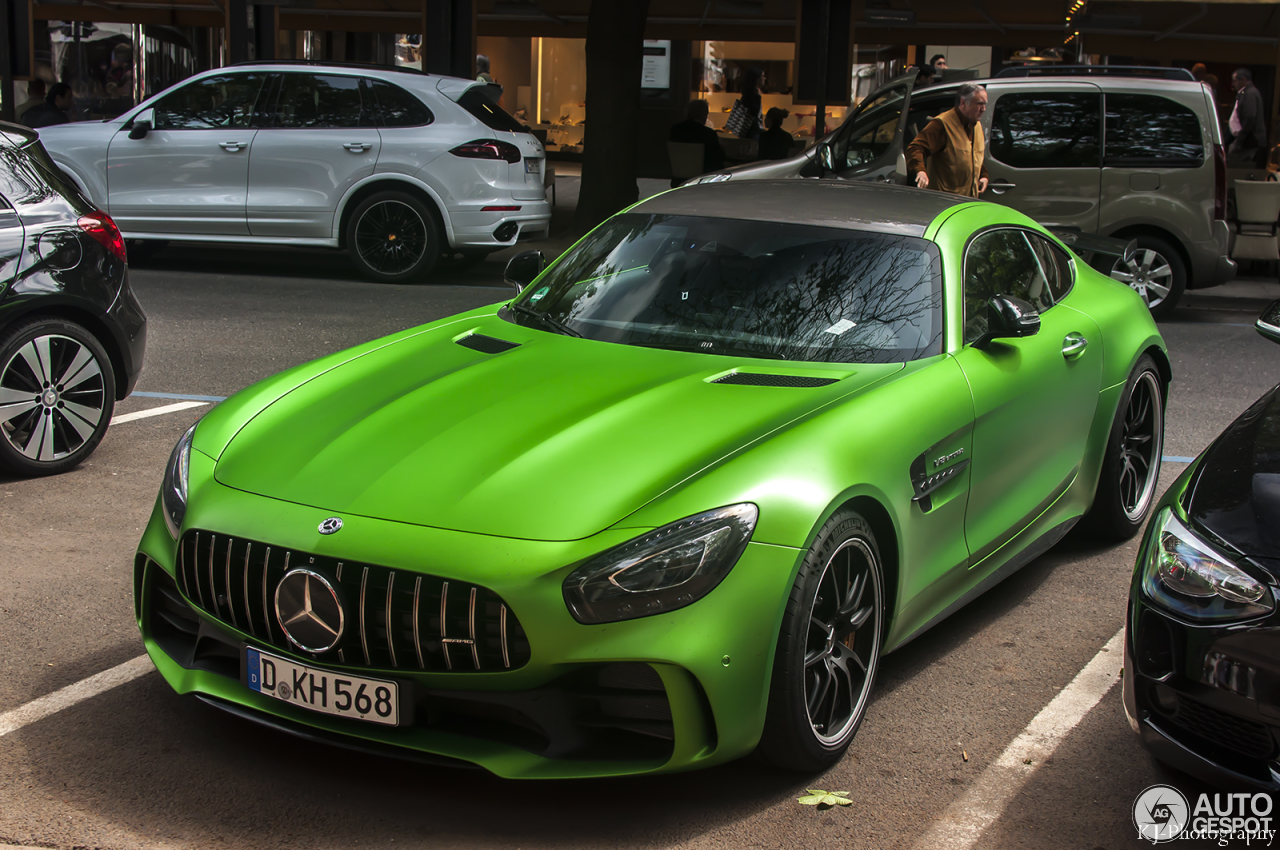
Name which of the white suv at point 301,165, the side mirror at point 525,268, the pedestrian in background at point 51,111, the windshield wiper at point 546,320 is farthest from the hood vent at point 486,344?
the pedestrian in background at point 51,111

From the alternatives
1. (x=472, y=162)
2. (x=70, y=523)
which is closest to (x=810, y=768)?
(x=70, y=523)

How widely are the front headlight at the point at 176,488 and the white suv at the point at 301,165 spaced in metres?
8.68

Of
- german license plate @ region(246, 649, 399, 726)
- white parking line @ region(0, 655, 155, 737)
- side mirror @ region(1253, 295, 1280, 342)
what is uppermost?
side mirror @ region(1253, 295, 1280, 342)

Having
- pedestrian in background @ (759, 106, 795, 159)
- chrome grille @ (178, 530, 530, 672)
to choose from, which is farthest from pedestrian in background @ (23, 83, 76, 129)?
chrome grille @ (178, 530, 530, 672)

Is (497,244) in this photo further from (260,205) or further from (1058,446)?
(1058,446)

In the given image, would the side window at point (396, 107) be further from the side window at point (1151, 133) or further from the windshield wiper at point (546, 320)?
the windshield wiper at point (546, 320)

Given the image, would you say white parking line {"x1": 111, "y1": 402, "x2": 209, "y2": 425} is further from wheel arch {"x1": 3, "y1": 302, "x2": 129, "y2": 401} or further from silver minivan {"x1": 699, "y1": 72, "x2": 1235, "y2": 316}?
silver minivan {"x1": 699, "y1": 72, "x2": 1235, "y2": 316}

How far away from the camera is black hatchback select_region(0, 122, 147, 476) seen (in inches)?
235

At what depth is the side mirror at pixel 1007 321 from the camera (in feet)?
14.3

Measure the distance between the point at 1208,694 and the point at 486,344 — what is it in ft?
8.01

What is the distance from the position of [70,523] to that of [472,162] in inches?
290

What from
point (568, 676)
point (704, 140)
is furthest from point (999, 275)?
point (704, 140)

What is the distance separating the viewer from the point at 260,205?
12469 mm

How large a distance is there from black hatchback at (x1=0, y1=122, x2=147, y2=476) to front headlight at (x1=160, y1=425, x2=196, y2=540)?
248 cm
